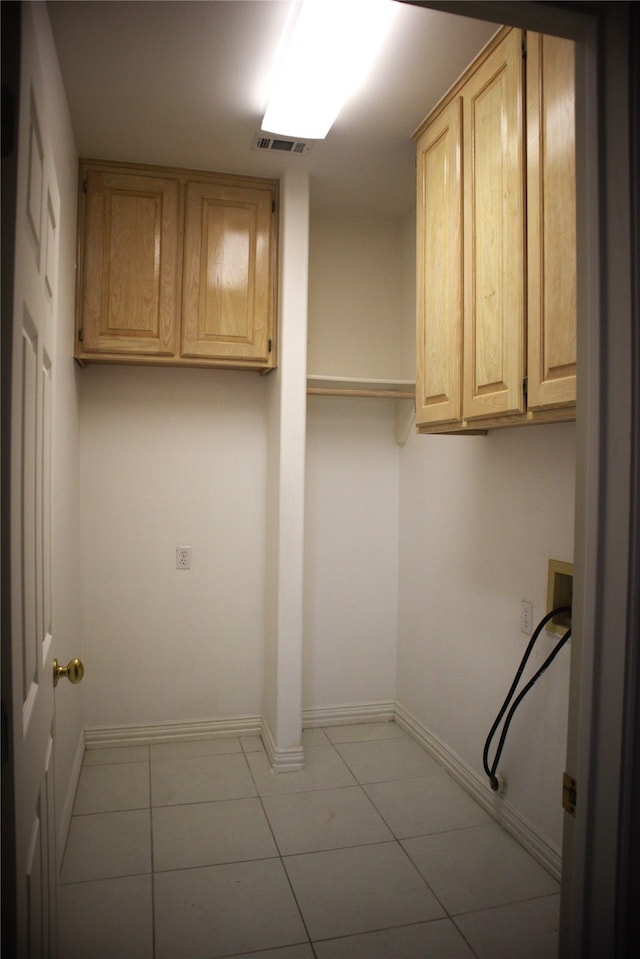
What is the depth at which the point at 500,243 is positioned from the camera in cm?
192

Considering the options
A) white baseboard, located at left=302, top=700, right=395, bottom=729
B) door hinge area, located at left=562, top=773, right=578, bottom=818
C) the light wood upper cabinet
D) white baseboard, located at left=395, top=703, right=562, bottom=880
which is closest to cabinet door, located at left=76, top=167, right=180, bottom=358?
the light wood upper cabinet

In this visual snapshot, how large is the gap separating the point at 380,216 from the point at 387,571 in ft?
6.25

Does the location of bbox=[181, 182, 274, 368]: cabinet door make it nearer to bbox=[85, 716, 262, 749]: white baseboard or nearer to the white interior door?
the white interior door

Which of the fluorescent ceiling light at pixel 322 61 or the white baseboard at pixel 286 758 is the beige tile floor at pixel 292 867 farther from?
the fluorescent ceiling light at pixel 322 61

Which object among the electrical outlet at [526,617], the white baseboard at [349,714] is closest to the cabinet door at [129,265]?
the electrical outlet at [526,617]

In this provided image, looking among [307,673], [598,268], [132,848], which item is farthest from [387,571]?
[598,268]

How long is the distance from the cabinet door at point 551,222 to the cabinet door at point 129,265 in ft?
5.60

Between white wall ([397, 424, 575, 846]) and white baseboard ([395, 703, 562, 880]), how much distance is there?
1.5 inches

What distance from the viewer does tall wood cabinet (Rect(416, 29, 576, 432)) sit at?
1.64 m

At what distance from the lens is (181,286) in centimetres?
294

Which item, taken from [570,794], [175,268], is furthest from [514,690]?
[175,268]

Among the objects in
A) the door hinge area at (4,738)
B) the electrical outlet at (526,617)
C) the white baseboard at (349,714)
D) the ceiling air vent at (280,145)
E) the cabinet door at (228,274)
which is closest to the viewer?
the door hinge area at (4,738)

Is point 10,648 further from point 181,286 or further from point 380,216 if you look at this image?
point 380,216

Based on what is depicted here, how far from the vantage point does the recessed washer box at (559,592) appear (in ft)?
6.95
